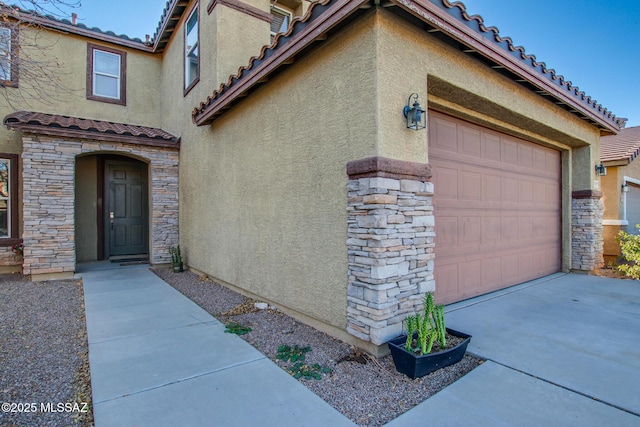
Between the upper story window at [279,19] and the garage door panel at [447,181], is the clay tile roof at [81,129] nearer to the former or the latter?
A: the upper story window at [279,19]

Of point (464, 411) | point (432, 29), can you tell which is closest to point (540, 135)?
point (432, 29)

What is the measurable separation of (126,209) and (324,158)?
7.82m

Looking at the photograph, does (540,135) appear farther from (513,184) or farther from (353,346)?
(353,346)

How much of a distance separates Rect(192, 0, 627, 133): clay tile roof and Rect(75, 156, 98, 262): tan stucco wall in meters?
4.90

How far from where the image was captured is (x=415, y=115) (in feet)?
11.2

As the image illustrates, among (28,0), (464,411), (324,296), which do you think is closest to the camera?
(464,411)

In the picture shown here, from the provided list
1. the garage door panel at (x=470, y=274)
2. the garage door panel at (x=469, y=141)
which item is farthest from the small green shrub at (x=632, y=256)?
the garage door panel at (x=469, y=141)

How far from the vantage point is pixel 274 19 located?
842 centimetres

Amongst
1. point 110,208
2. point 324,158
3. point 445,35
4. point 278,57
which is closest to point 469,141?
point 445,35

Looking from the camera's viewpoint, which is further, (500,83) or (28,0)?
(500,83)

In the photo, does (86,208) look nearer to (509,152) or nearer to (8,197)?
(8,197)

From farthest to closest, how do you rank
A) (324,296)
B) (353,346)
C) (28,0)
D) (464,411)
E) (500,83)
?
(500,83), (324,296), (353,346), (28,0), (464,411)

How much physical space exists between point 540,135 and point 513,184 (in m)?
1.19

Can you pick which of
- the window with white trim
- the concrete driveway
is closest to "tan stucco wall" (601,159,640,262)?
the concrete driveway
